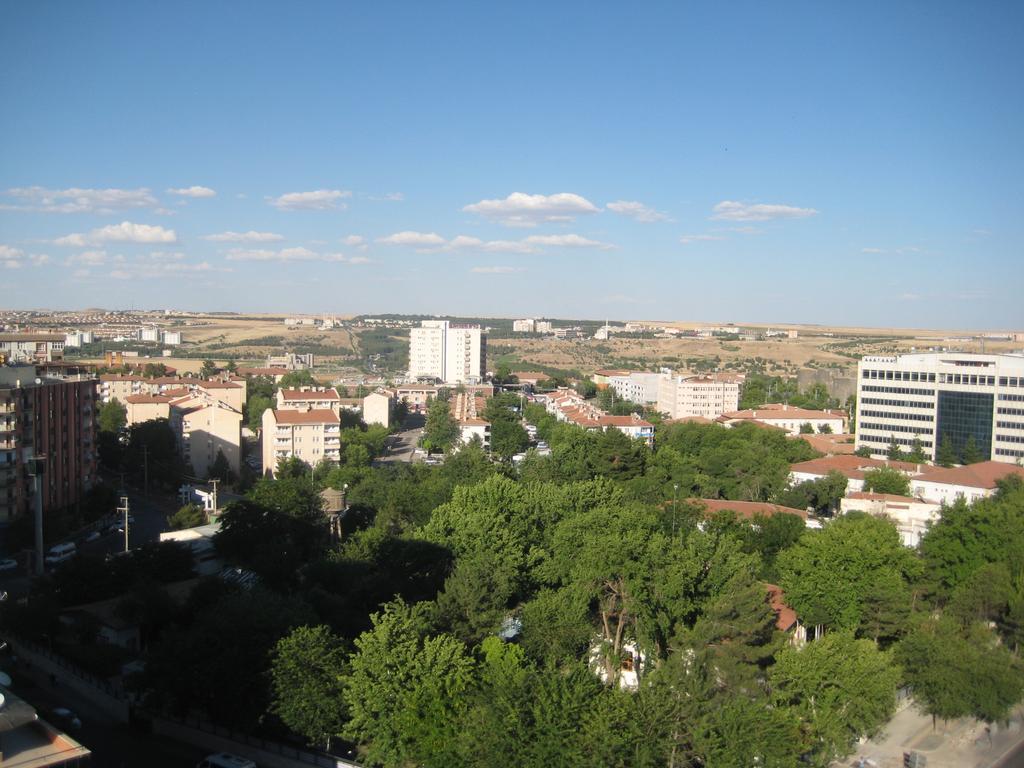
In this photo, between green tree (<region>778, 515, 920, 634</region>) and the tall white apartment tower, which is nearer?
green tree (<region>778, 515, 920, 634</region>)

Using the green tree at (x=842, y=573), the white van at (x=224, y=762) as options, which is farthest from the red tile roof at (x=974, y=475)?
the white van at (x=224, y=762)

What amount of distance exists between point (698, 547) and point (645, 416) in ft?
101

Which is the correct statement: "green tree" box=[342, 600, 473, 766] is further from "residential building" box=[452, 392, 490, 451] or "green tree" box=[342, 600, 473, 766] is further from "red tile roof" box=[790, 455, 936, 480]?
"residential building" box=[452, 392, 490, 451]

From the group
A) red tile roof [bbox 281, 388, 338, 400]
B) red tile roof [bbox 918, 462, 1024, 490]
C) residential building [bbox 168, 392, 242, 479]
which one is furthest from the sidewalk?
red tile roof [bbox 281, 388, 338, 400]

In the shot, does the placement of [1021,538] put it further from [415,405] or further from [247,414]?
[415,405]

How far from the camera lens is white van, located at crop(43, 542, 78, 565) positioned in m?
17.3

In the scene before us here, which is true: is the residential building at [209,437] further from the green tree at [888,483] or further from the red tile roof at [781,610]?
the red tile roof at [781,610]

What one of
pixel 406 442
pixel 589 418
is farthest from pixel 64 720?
pixel 589 418

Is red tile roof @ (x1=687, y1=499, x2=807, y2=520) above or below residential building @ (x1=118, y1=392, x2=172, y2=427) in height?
below

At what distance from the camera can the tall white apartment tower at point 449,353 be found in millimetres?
65875

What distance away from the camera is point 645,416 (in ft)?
142

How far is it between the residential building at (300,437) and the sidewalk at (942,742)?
20.0m

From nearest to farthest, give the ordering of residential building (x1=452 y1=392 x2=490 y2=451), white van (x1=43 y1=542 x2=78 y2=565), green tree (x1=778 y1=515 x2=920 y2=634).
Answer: green tree (x1=778 y1=515 x2=920 y2=634) < white van (x1=43 y1=542 x2=78 y2=565) < residential building (x1=452 y1=392 x2=490 y2=451)

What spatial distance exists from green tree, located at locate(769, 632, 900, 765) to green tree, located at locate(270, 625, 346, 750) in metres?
4.54
